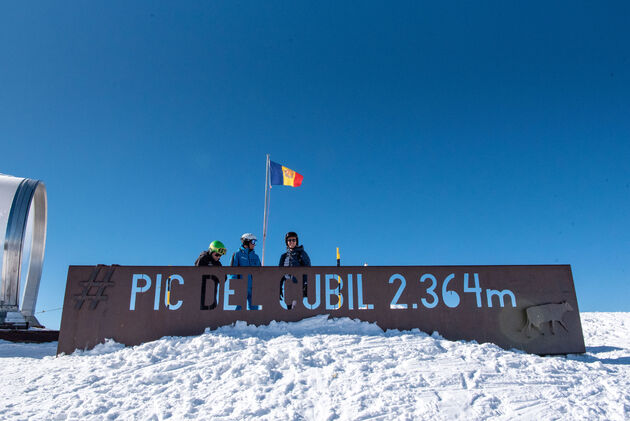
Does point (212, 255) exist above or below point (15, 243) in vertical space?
below

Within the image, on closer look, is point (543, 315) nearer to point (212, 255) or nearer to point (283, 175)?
point (212, 255)

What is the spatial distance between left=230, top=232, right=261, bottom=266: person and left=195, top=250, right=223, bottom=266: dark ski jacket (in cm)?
32

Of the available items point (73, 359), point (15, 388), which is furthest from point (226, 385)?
point (73, 359)

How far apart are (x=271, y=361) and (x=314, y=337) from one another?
2.89 ft

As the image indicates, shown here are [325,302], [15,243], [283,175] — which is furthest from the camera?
[283,175]

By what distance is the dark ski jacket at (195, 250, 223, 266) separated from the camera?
21.8ft

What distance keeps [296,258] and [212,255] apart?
1395mm

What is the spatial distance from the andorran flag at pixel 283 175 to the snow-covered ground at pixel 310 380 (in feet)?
21.5

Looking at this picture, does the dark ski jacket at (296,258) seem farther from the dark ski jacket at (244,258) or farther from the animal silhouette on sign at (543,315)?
the animal silhouette on sign at (543,315)

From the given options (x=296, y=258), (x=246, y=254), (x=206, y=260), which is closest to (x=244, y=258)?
(x=246, y=254)

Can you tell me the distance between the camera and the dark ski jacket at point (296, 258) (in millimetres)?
6684

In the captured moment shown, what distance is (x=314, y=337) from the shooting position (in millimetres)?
5258

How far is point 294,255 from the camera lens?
671 centimetres

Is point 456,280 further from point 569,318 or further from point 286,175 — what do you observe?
point 286,175
